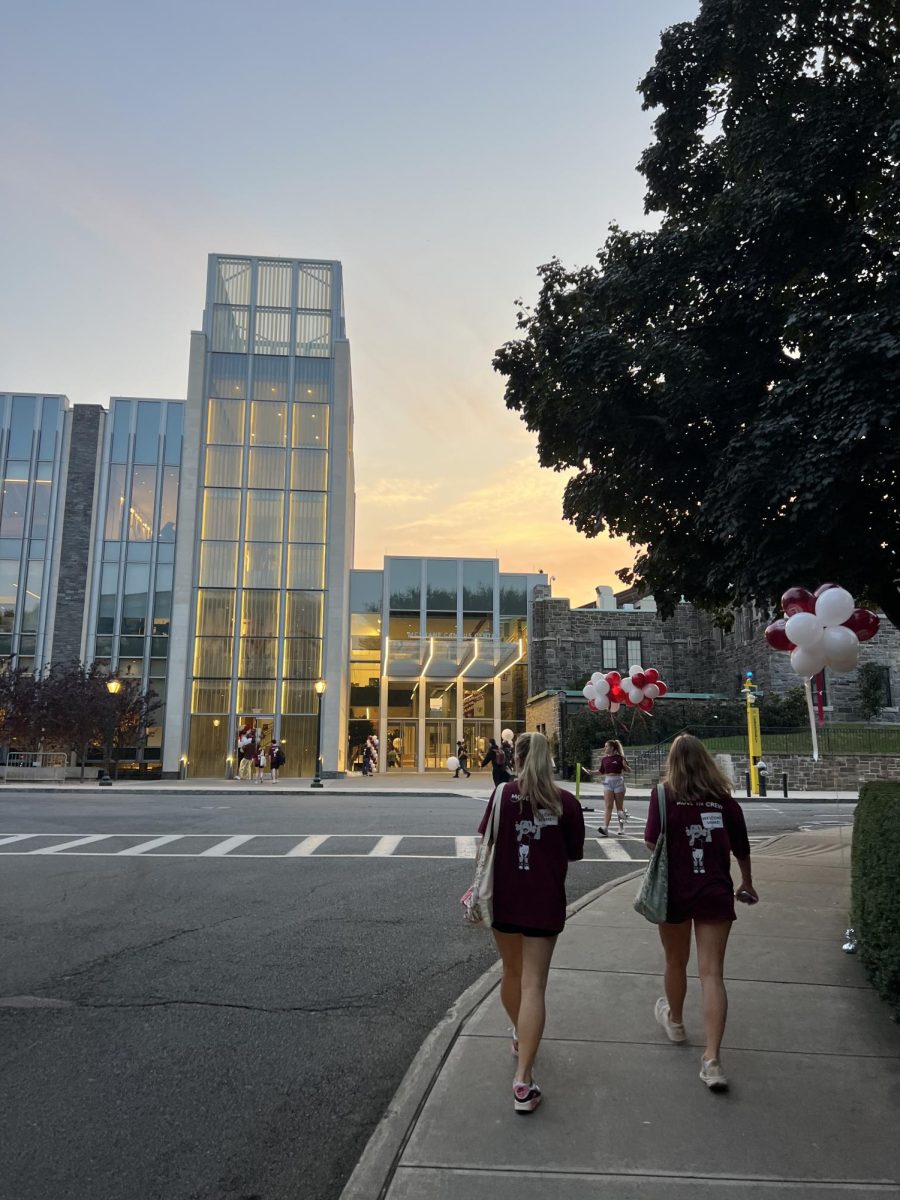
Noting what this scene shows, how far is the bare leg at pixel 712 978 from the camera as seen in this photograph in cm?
402

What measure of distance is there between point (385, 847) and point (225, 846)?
2.56 meters

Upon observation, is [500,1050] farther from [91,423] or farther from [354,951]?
[91,423]

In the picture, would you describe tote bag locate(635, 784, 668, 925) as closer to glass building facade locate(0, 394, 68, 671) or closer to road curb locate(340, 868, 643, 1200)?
road curb locate(340, 868, 643, 1200)

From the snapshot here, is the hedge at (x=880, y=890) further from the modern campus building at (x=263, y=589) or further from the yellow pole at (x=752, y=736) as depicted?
the modern campus building at (x=263, y=589)

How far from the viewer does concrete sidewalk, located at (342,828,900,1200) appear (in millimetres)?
3154

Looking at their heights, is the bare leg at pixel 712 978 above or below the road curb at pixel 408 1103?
above

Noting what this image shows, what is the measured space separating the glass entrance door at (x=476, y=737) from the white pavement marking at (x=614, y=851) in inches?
991

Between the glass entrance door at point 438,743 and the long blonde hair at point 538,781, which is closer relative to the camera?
the long blonde hair at point 538,781

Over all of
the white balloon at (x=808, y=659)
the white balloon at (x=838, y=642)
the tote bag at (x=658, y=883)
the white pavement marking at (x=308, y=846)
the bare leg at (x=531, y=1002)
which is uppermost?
the white balloon at (x=838, y=642)

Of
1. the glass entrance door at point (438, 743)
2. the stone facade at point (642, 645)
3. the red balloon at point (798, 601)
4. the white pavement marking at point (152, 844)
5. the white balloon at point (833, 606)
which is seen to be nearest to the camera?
the white balloon at point (833, 606)

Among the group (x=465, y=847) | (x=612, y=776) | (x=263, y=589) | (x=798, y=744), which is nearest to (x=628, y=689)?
(x=612, y=776)

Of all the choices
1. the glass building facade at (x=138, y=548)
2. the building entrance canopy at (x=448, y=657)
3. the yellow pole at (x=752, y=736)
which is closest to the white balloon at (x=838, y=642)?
the yellow pole at (x=752, y=736)

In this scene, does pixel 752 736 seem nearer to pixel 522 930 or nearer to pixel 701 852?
pixel 701 852

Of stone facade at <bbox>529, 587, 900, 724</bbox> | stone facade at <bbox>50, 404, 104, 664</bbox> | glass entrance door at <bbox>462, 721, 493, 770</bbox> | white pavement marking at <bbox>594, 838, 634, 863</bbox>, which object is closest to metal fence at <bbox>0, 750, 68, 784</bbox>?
stone facade at <bbox>50, 404, 104, 664</bbox>
